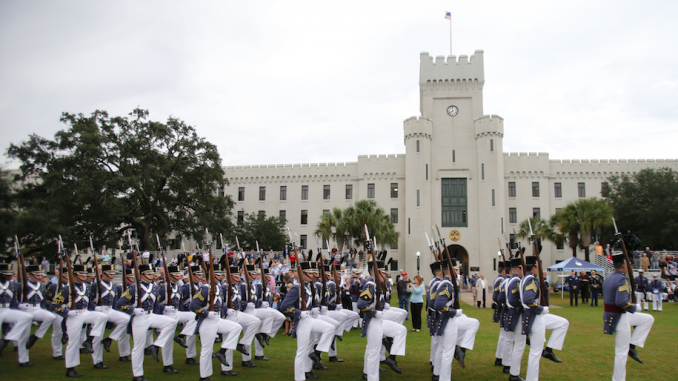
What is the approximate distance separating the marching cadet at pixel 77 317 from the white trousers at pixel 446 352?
739 cm

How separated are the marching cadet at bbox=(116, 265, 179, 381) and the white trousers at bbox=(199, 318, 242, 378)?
0.92m

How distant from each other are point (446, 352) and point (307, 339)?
9.11ft

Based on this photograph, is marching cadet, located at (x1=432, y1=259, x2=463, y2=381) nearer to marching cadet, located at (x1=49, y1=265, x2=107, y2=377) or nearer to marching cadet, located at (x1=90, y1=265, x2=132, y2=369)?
marching cadet, located at (x1=90, y1=265, x2=132, y2=369)

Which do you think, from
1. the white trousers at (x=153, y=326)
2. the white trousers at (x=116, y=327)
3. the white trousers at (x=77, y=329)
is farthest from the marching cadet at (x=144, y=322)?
the white trousers at (x=77, y=329)

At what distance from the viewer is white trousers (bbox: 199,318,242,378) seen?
29.3 feet

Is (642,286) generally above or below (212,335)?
below

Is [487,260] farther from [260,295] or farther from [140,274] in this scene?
[140,274]

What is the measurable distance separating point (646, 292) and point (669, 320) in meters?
5.43

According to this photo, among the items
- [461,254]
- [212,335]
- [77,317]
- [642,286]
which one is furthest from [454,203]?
[77,317]

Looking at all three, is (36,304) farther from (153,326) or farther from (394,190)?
(394,190)

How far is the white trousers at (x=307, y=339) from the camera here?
29.3 feet

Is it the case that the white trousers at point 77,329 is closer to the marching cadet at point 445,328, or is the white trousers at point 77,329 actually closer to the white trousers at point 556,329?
the marching cadet at point 445,328

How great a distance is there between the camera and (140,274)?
33.9 feet

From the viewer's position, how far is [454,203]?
47156 mm
